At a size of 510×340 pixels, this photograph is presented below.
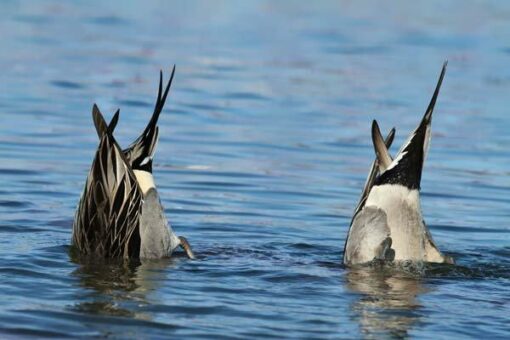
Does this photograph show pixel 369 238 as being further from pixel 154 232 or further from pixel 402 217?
pixel 154 232

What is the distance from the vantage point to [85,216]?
826cm

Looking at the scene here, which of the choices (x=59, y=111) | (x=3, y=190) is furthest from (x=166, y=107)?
(x=3, y=190)

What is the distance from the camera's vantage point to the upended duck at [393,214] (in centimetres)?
780

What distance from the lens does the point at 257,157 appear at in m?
12.2

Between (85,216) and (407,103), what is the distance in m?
7.57

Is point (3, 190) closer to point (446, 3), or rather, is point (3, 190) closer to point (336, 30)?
point (336, 30)

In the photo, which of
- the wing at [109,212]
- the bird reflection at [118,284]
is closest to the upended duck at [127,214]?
the wing at [109,212]

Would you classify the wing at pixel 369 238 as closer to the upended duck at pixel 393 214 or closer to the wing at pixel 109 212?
the upended duck at pixel 393 214

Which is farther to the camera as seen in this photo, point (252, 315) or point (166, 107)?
point (166, 107)

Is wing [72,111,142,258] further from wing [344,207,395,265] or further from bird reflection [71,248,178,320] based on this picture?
wing [344,207,395,265]

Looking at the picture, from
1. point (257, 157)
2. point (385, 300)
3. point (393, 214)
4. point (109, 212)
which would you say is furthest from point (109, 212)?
point (257, 157)

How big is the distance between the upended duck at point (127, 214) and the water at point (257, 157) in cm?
17

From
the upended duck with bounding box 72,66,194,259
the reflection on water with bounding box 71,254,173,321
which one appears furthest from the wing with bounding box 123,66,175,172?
the reflection on water with bounding box 71,254,173,321

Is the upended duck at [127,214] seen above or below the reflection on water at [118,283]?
above
